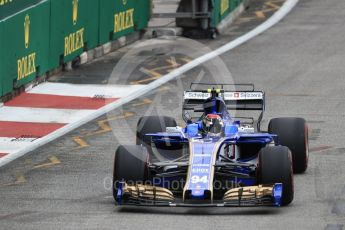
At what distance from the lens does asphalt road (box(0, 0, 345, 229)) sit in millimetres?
15562

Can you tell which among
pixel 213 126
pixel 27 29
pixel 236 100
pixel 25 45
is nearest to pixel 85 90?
pixel 25 45

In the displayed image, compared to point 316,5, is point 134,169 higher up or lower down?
higher up

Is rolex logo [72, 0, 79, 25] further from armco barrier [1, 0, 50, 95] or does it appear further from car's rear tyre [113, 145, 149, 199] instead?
car's rear tyre [113, 145, 149, 199]

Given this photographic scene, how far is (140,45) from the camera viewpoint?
3212cm

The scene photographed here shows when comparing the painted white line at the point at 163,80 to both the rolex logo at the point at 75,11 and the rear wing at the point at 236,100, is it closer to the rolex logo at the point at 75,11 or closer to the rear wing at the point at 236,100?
the rolex logo at the point at 75,11

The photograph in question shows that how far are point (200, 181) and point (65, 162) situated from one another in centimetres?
400

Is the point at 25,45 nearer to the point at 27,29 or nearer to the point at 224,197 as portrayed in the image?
the point at 27,29

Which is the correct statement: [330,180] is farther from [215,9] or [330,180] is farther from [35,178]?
[215,9]

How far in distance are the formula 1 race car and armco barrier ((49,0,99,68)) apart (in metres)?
9.00

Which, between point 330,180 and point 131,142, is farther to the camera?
point 131,142

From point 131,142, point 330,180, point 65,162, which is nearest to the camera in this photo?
point 330,180

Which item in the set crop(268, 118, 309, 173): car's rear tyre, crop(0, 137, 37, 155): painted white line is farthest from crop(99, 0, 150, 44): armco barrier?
crop(268, 118, 309, 173): car's rear tyre

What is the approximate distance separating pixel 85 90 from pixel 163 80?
6.43ft

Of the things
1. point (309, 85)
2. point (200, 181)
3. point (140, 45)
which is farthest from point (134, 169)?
point (140, 45)
